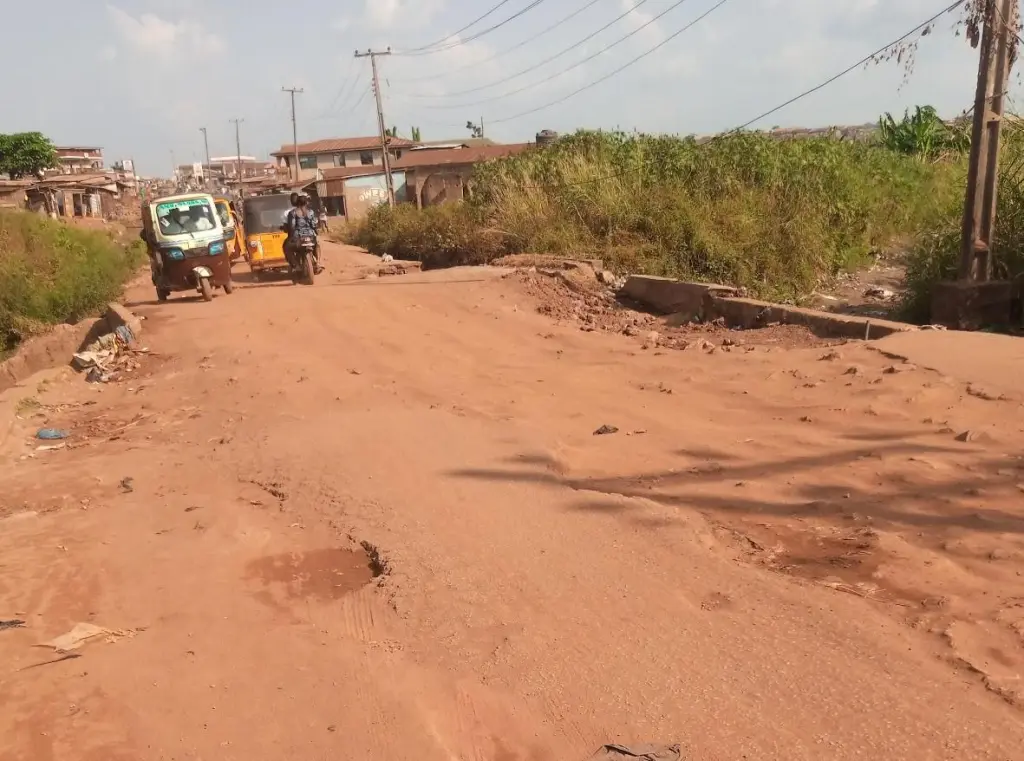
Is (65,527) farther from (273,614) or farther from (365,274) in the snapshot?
(365,274)

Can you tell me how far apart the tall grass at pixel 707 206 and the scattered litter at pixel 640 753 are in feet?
35.5

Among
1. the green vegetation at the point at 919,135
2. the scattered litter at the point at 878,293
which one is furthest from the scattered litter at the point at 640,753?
the green vegetation at the point at 919,135

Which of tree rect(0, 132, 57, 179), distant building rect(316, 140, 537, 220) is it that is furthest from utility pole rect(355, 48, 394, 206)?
tree rect(0, 132, 57, 179)

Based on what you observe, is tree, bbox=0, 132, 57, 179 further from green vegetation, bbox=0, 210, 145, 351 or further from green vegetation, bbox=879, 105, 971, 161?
green vegetation, bbox=879, 105, 971, 161

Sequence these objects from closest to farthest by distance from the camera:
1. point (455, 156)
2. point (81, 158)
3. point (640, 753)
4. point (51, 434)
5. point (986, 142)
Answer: point (640, 753) → point (51, 434) → point (986, 142) → point (455, 156) → point (81, 158)

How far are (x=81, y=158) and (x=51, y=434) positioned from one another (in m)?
68.3

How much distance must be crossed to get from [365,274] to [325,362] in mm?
9633

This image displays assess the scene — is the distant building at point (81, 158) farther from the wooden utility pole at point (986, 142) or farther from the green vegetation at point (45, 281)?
the wooden utility pole at point (986, 142)

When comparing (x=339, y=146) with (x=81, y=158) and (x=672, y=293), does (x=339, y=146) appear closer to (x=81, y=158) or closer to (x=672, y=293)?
(x=81, y=158)

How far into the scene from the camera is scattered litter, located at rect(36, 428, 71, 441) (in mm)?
8758

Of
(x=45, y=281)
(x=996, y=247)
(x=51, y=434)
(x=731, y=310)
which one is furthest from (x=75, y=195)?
(x=996, y=247)

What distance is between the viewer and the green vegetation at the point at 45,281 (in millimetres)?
16844

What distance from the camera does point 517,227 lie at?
59.2ft

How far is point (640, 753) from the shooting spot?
2.91 metres
